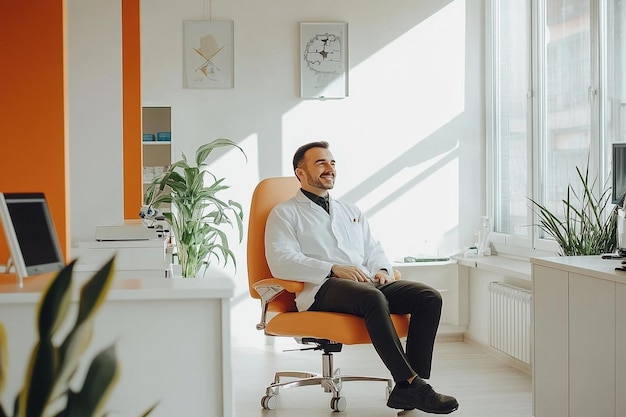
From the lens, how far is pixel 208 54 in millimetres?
5500

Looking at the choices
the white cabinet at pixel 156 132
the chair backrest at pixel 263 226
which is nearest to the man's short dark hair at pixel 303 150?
the chair backrest at pixel 263 226

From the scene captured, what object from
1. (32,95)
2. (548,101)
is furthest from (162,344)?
(548,101)

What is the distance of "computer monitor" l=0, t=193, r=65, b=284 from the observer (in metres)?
2.05

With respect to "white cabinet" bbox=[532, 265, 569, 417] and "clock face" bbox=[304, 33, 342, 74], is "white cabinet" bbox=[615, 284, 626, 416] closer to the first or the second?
"white cabinet" bbox=[532, 265, 569, 417]

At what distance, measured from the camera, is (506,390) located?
4.34 m

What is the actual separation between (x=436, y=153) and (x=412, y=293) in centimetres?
222

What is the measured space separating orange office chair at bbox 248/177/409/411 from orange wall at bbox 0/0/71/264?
135cm

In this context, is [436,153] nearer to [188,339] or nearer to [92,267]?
[92,267]

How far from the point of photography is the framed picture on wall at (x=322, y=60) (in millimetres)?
5570

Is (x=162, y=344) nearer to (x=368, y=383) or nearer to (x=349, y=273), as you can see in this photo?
(x=349, y=273)

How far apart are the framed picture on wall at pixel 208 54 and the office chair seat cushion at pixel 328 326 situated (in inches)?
88.9

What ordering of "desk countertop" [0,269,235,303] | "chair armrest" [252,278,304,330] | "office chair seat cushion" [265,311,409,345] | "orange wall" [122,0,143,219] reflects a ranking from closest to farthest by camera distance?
"desk countertop" [0,269,235,303] < "office chair seat cushion" [265,311,409,345] < "chair armrest" [252,278,304,330] < "orange wall" [122,0,143,219]

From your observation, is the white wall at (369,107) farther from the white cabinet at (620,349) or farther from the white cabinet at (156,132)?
the white cabinet at (620,349)

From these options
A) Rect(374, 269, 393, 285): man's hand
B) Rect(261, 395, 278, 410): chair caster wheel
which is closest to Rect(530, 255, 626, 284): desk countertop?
Rect(374, 269, 393, 285): man's hand
